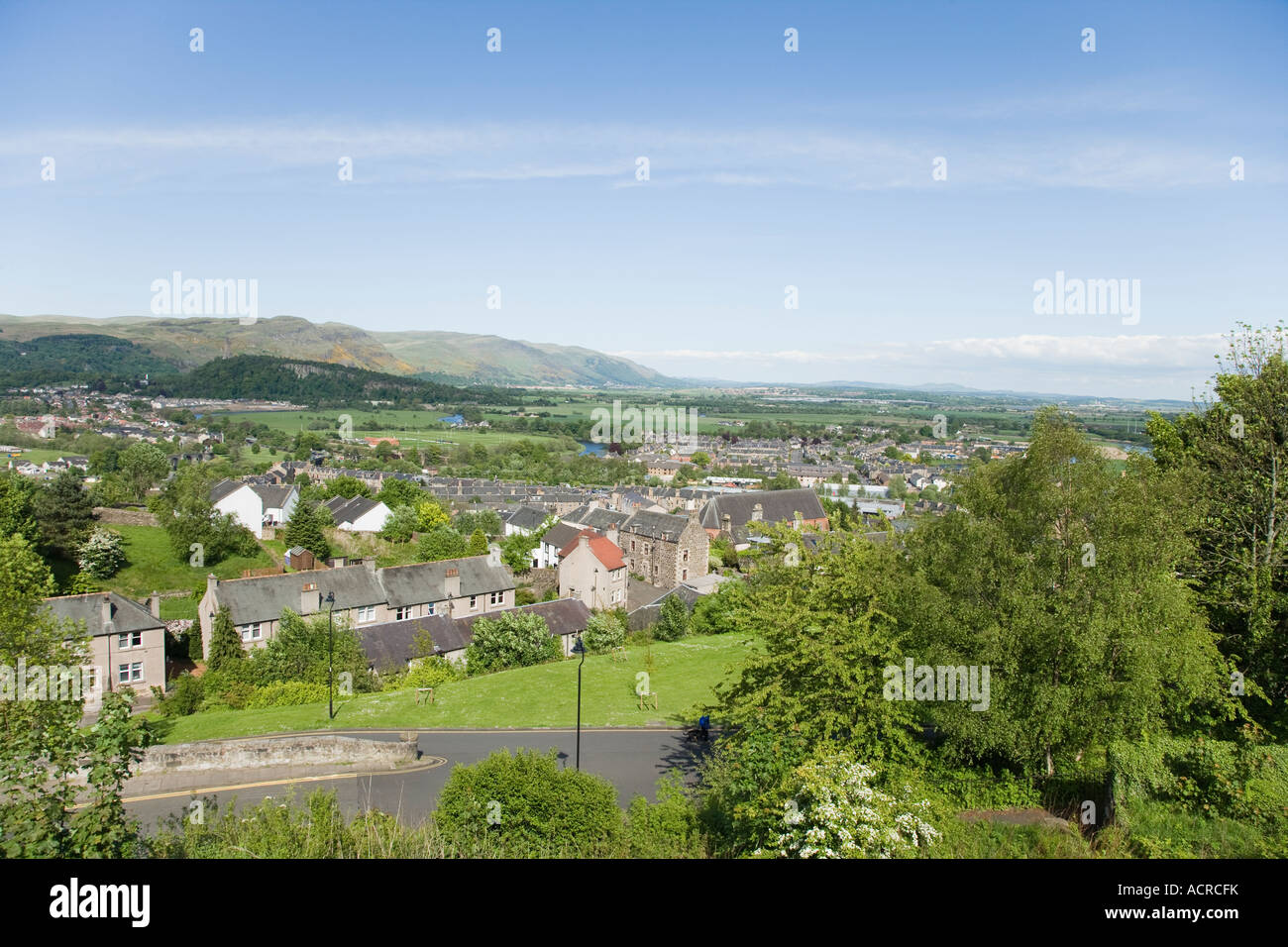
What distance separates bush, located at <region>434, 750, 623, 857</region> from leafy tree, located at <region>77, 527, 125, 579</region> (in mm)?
43559

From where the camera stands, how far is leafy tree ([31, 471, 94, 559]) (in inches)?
1853

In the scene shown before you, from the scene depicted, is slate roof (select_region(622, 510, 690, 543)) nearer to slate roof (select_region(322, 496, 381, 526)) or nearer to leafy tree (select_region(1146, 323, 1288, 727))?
slate roof (select_region(322, 496, 381, 526))

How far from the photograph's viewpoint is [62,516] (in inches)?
1889

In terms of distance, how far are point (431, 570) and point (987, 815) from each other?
115 ft

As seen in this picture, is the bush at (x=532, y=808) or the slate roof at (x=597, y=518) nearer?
the bush at (x=532, y=808)

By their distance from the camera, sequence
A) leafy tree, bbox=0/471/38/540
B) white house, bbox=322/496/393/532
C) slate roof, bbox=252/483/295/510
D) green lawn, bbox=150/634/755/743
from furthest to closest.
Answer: slate roof, bbox=252/483/295/510 → white house, bbox=322/496/393/532 → leafy tree, bbox=0/471/38/540 → green lawn, bbox=150/634/755/743

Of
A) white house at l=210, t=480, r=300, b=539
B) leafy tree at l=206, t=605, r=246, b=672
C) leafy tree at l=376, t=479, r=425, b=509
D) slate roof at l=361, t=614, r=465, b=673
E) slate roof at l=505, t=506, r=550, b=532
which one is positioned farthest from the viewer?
leafy tree at l=376, t=479, r=425, b=509

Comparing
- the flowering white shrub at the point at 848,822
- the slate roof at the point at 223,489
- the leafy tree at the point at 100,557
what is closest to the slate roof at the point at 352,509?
the slate roof at the point at 223,489

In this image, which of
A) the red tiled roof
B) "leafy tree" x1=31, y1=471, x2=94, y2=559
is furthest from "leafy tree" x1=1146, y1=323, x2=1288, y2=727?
"leafy tree" x1=31, y1=471, x2=94, y2=559

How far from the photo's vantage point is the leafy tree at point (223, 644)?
110 ft

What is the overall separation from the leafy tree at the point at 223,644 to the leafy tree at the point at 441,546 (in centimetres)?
2083

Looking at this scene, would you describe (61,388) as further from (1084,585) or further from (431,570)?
(1084,585)

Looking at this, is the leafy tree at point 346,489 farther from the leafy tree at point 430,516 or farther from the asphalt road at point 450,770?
the asphalt road at point 450,770
